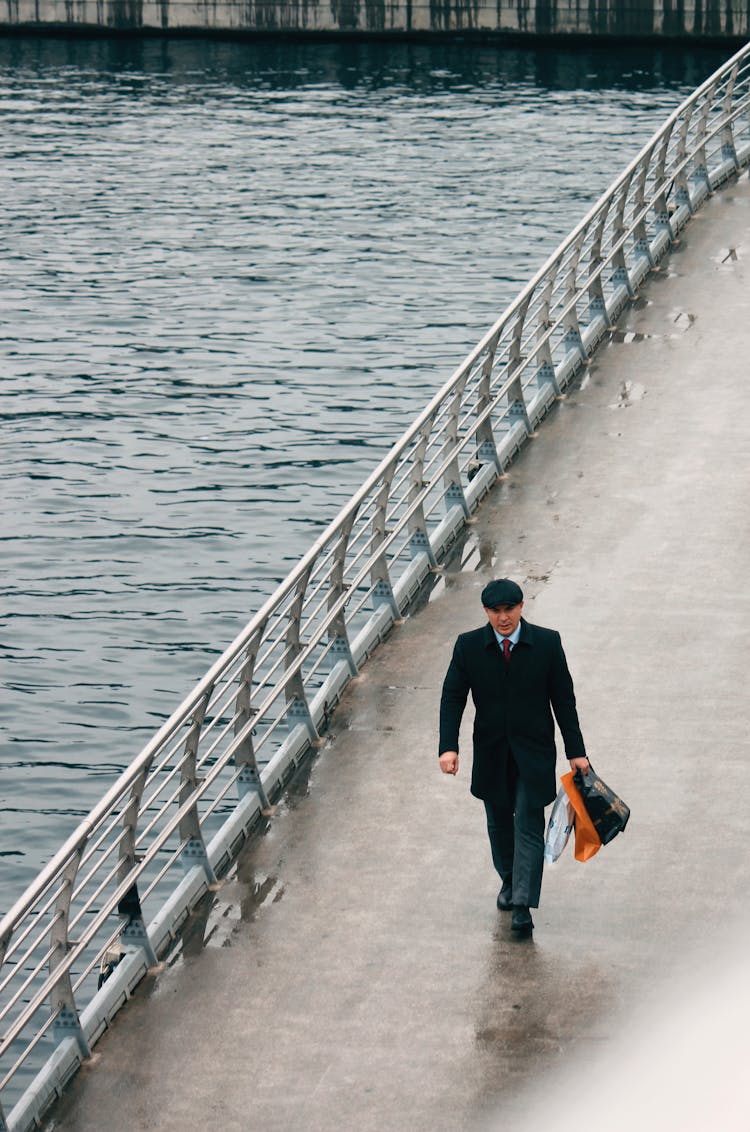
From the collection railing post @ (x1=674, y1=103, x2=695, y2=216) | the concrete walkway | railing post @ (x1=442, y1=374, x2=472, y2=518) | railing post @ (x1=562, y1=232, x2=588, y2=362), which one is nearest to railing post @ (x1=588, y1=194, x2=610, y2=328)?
railing post @ (x1=562, y1=232, x2=588, y2=362)

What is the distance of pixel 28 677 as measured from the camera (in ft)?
68.7

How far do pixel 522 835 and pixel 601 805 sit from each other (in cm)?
46

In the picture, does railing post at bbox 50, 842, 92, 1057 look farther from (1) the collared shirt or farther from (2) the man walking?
(1) the collared shirt

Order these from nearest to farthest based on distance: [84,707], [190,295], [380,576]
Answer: [380,576] → [84,707] → [190,295]

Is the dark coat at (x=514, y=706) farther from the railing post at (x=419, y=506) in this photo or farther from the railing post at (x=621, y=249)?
the railing post at (x=621, y=249)

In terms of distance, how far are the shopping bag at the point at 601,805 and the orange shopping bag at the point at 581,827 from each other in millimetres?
22

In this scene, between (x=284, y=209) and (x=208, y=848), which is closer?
(x=208, y=848)

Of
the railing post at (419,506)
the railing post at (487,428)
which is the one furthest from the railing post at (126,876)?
the railing post at (487,428)

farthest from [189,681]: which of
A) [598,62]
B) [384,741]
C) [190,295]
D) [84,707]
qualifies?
[598,62]

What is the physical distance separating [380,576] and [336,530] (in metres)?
1.19

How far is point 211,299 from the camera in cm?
3581

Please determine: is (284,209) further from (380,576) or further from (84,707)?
(380,576)

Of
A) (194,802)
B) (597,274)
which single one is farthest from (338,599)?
(597,274)

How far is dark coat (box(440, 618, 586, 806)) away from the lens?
9.88m
